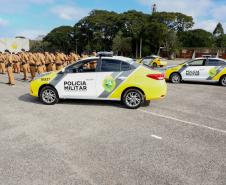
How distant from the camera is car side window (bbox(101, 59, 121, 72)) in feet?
27.3

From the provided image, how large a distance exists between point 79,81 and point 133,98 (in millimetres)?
1813

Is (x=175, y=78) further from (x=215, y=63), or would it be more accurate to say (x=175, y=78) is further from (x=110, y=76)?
(x=110, y=76)

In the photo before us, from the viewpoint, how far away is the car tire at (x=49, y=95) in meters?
8.77

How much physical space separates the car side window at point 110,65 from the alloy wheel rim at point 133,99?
34.9 inches

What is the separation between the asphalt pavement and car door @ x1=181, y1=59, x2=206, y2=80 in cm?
531

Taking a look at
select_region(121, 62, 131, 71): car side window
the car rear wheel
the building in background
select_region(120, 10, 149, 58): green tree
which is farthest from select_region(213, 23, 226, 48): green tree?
select_region(121, 62, 131, 71): car side window

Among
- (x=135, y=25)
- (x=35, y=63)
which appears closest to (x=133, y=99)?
(x=35, y=63)

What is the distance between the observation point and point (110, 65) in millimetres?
8359

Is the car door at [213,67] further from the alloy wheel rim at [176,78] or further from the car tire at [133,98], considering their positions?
the car tire at [133,98]

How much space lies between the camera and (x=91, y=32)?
8788 cm

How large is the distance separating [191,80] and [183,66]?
863mm

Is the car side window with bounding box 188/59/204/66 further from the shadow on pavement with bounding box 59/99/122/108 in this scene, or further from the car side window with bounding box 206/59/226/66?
the shadow on pavement with bounding box 59/99/122/108

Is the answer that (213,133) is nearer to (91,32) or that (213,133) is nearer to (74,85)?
(74,85)

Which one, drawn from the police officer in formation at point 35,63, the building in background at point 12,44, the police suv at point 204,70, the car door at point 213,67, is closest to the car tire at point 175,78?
the police suv at point 204,70
